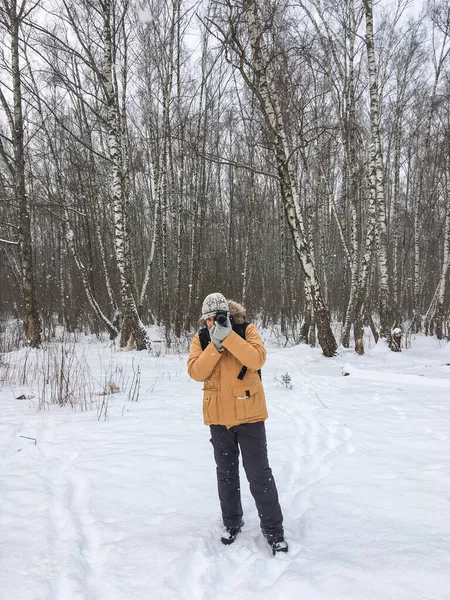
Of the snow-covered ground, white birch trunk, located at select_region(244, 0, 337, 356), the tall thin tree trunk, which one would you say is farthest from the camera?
the tall thin tree trunk

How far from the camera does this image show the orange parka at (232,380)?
7.41ft

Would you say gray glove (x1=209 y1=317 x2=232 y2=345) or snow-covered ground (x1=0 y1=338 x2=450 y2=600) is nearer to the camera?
snow-covered ground (x1=0 y1=338 x2=450 y2=600)

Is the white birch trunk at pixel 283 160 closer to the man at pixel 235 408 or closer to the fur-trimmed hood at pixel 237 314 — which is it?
the fur-trimmed hood at pixel 237 314

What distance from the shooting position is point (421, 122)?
16328mm

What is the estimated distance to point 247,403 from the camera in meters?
2.28

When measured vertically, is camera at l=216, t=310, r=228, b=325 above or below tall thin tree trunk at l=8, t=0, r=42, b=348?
below

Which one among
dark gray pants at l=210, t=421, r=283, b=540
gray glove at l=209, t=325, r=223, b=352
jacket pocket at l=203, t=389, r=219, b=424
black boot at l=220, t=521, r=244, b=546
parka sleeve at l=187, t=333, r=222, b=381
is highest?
gray glove at l=209, t=325, r=223, b=352

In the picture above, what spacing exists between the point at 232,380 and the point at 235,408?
0.55ft

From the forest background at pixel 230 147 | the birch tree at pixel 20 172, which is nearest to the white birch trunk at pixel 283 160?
the forest background at pixel 230 147

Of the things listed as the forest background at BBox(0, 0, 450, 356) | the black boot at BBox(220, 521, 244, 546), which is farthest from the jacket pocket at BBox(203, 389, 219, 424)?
the forest background at BBox(0, 0, 450, 356)

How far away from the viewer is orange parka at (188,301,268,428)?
226 centimetres

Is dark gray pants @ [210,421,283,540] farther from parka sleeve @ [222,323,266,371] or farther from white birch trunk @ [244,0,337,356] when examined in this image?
white birch trunk @ [244,0,337,356]

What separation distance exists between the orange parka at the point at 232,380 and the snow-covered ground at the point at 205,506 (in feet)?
2.73

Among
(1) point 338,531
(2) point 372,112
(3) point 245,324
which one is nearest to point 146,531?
(1) point 338,531
